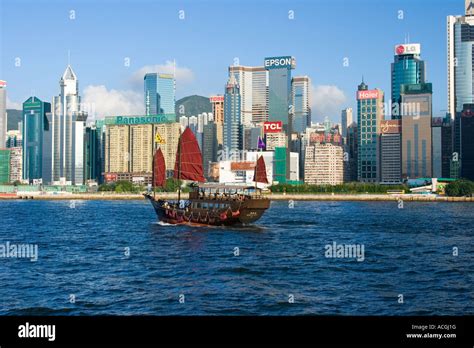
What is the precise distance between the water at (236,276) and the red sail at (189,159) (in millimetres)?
19191

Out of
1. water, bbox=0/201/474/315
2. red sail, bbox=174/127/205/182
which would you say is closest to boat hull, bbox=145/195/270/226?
red sail, bbox=174/127/205/182

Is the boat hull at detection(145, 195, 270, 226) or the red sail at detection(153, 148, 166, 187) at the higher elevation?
the red sail at detection(153, 148, 166, 187)

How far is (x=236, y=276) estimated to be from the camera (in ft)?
118

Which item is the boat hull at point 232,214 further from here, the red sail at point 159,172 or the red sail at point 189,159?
the red sail at point 159,172

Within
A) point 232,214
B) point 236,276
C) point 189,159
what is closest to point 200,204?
point 232,214

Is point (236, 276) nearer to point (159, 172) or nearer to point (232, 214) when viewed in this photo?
point (232, 214)

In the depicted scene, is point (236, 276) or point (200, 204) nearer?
point (236, 276)

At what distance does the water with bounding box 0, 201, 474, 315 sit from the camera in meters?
27.3

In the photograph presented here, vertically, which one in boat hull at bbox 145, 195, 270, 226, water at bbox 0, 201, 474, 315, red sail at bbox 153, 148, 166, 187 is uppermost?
red sail at bbox 153, 148, 166, 187

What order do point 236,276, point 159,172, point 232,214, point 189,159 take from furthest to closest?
point 159,172 → point 189,159 → point 232,214 → point 236,276

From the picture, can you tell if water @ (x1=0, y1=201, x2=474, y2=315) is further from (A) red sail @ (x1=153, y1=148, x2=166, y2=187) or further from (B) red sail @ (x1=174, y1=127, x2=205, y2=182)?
(A) red sail @ (x1=153, y1=148, x2=166, y2=187)

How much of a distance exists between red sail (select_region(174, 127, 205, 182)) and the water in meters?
19.2

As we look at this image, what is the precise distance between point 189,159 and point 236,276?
Result: 46871 mm
